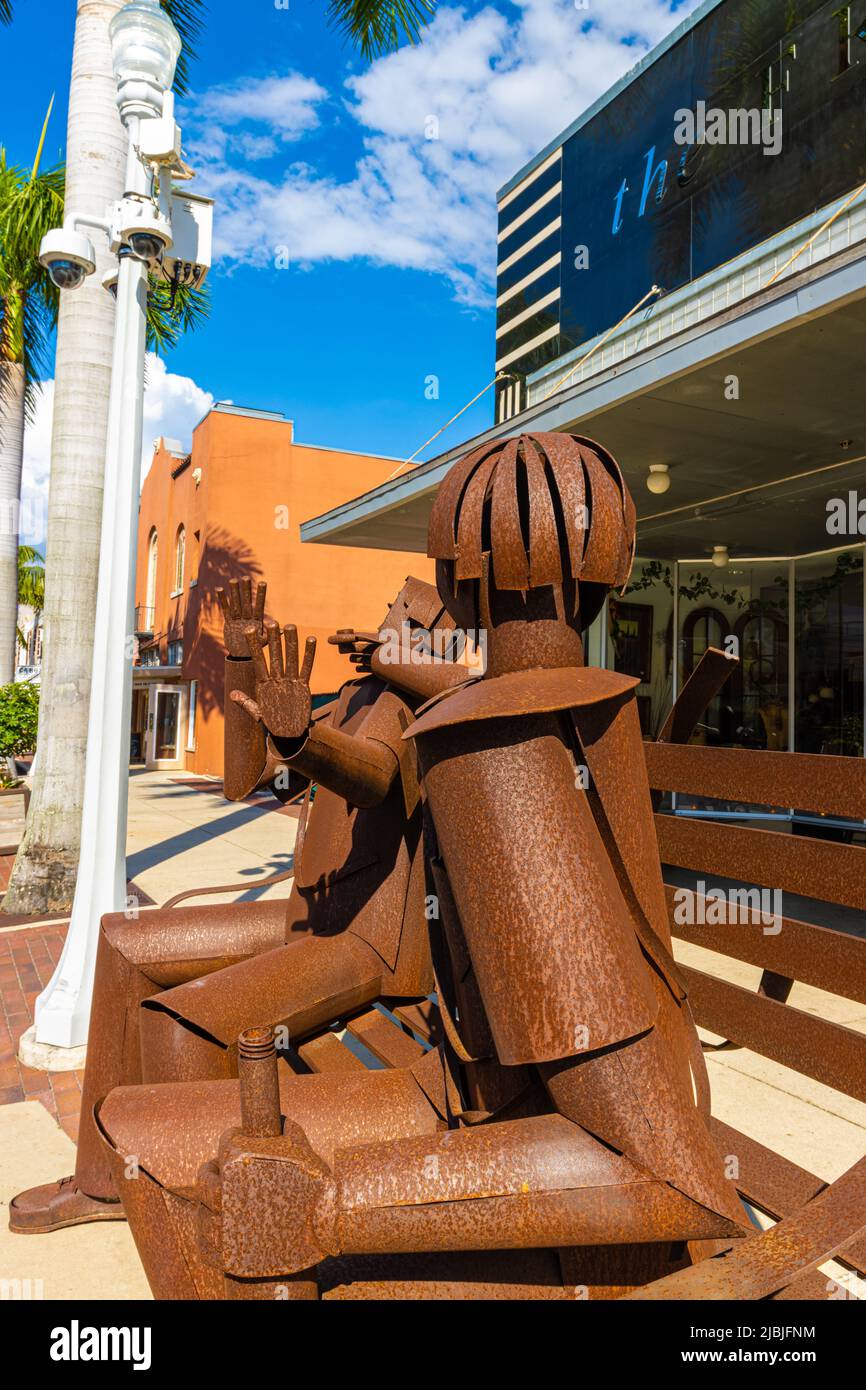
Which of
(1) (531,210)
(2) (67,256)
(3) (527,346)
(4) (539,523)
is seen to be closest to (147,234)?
(2) (67,256)

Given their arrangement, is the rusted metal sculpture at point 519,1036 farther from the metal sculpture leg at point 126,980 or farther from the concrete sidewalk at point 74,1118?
the concrete sidewalk at point 74,1118

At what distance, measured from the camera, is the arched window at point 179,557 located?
856 inches

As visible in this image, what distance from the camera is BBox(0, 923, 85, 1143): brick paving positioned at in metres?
3.26

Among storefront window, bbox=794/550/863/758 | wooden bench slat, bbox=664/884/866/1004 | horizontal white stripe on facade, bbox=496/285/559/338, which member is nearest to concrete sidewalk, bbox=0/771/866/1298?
wooden bench slat, bbox=664/884/866/1004

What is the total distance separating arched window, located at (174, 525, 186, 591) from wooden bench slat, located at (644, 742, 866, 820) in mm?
20573

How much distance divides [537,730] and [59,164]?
1745 centimetres

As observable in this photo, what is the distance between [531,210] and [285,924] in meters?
12.5

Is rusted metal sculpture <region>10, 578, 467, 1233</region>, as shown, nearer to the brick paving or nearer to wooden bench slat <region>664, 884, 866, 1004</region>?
wooden bench slat <region>664, 884, 866, 1004</region>

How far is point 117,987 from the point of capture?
215 centimetres

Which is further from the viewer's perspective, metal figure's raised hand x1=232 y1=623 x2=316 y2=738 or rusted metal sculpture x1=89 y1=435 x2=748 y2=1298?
metal figure's raised hand x1=232 y1=623 x2=316 y2=738

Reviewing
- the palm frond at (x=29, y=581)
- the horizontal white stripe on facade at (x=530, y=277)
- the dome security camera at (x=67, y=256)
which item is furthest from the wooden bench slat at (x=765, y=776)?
the palm frond at (x=29, y=581)

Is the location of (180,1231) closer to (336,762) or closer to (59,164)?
(336,762)

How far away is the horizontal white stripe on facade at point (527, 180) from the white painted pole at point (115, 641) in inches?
369

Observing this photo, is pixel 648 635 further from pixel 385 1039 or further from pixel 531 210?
pixel 385 1039
